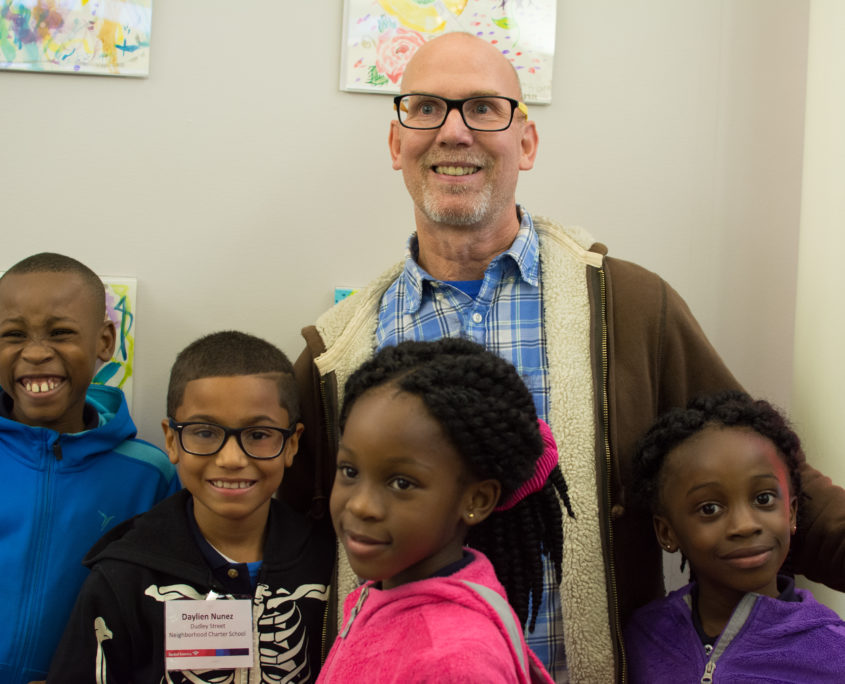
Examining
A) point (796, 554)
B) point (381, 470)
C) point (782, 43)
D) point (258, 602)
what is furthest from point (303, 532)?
point (782, 43)

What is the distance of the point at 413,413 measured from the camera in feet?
4.10

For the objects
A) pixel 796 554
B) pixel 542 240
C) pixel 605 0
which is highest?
pixel 605 0

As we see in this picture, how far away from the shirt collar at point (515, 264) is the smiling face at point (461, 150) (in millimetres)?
69

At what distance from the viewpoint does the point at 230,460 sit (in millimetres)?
1681

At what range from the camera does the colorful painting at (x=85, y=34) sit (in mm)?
2232

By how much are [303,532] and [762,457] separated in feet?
3.20

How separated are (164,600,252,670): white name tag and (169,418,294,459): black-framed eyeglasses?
0.30 m

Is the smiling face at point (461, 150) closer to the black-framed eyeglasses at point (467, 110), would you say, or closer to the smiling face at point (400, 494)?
the black-framed eyeglasses at point (467, 110)

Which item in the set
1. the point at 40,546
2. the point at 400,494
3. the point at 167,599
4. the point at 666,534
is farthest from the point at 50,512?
the point at 666,534

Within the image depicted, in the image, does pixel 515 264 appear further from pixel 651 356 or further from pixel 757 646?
pixel 757 646

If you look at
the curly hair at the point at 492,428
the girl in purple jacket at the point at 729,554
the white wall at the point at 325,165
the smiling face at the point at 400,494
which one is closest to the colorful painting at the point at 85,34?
the white wall at the point at 325,165

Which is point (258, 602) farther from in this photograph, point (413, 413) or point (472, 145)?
point (472, 145)

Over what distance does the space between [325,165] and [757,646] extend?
158cm

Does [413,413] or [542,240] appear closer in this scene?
[413,413]
